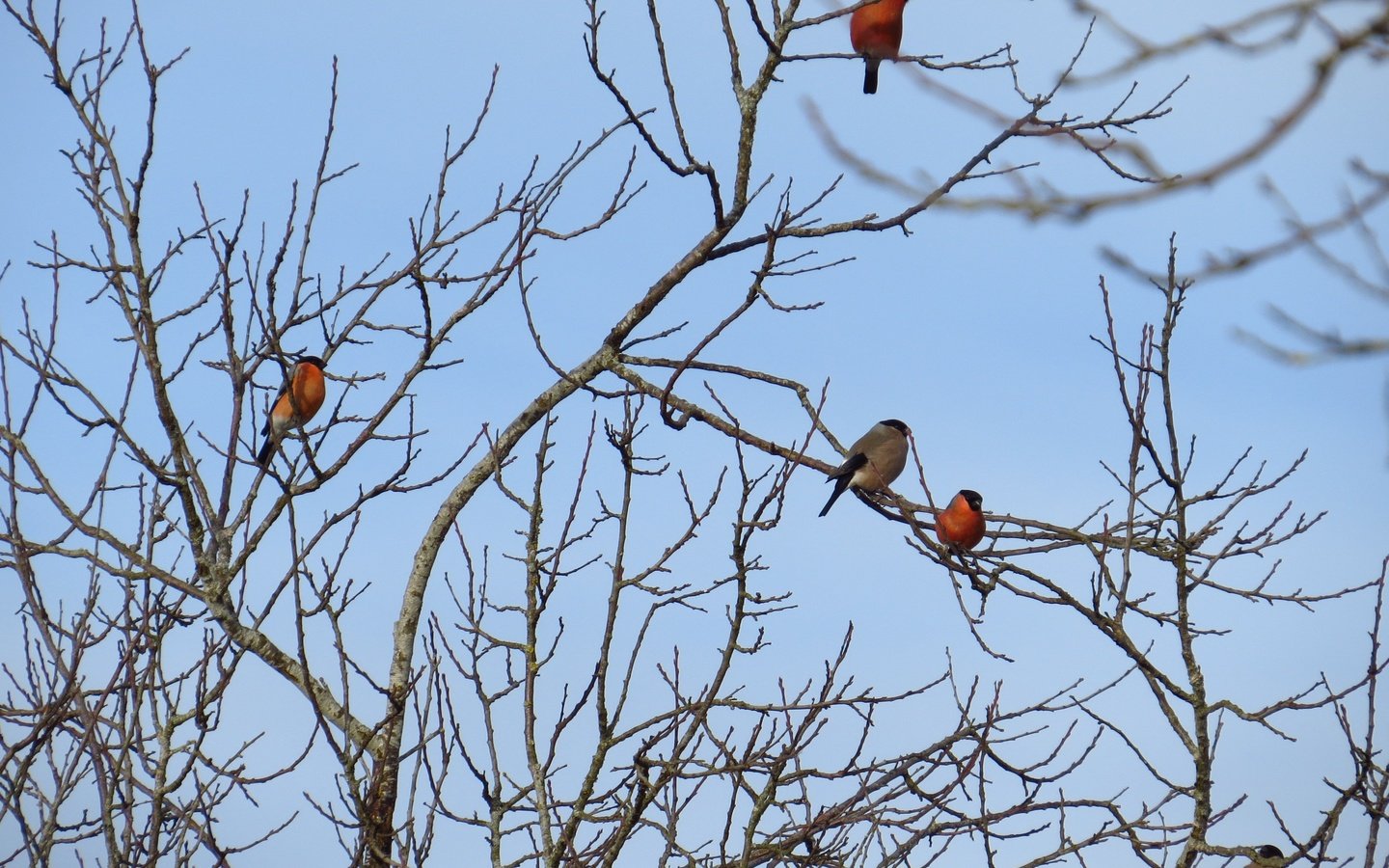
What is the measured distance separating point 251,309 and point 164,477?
31.2 inches

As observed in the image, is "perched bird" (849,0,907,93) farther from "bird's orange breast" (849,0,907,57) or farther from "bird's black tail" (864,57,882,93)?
"bird's black tail" (864,57,882,93)

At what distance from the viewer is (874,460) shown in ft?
24.7

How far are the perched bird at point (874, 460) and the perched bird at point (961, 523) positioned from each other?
22.6 inches

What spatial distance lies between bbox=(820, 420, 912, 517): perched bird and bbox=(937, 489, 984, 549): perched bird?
575mm

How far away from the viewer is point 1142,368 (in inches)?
180

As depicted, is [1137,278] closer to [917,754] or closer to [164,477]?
[917,754]

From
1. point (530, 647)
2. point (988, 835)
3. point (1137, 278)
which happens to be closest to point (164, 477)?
point (530, 647)

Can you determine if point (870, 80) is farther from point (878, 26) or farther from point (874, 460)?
point (874, 460)

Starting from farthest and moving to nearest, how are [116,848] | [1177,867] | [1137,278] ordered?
[1177,867] < [116,848] < [1137,278]

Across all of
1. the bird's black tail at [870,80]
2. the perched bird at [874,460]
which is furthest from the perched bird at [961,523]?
the bird's black tail at [870,80]

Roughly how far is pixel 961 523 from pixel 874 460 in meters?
1.45

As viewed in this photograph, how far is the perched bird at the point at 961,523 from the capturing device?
5.63 metres

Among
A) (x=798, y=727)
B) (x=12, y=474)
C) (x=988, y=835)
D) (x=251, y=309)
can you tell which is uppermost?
(x=251, y=309)

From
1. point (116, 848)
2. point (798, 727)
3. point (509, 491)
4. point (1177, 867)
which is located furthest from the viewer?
point (509, 491)
